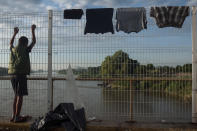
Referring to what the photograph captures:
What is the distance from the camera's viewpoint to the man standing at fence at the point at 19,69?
4.18 m

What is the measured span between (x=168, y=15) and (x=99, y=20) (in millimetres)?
1556

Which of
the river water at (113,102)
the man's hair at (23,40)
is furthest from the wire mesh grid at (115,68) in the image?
the man's hair at (23,40)

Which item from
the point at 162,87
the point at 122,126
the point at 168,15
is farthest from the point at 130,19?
the point at 122,126

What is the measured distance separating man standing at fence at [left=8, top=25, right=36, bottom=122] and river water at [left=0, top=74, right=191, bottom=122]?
322 mm

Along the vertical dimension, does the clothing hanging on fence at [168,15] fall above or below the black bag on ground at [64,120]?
above

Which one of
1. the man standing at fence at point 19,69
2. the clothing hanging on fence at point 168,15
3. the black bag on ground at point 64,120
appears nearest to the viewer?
the black bag on ground at point 64,120

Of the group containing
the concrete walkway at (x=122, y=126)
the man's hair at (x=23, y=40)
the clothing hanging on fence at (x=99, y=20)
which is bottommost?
the concrete walkway at (x=122, y=126)

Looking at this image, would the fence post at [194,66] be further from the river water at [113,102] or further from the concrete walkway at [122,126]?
the concrete walkway at [122,126]

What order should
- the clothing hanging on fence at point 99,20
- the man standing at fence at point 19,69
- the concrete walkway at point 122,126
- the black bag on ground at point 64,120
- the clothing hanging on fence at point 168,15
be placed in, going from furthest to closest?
the clothing hanging on fence at point 99,20
the clothing hanging on fence at point 168,15
the man standing at fence at point 19,69
the concrete walkway at point 122,126
the black bag on ground at point 64,120

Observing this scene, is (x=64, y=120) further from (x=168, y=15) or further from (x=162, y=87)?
(x=168, y=15)

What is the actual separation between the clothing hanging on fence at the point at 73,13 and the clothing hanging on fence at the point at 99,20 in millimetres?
186

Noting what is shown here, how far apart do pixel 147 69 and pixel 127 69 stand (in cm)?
44

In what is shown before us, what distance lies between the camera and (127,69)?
4.34 meters

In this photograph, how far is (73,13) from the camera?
14.6 feet
